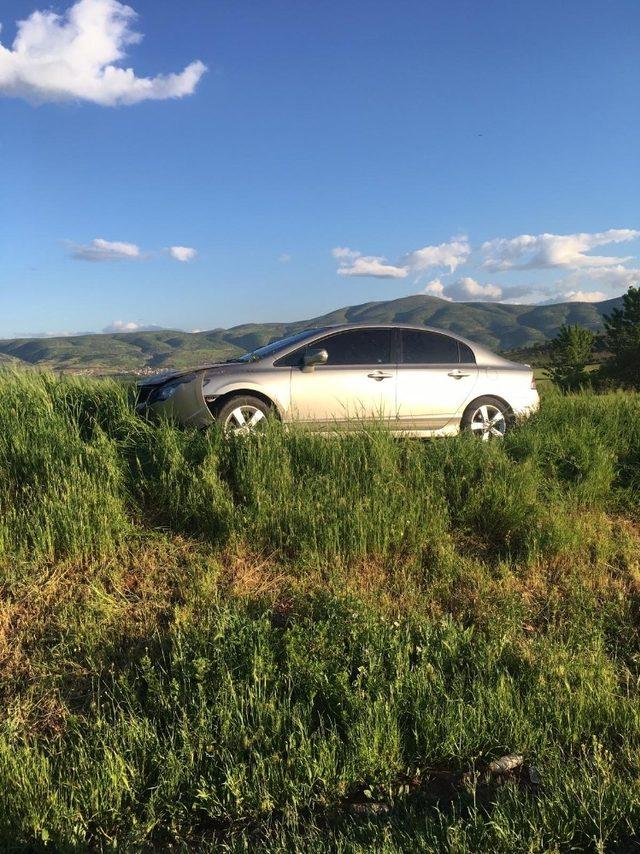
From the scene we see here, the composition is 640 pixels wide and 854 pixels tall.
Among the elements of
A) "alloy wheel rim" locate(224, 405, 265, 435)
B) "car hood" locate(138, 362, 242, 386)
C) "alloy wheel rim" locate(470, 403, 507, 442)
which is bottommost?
"alloy wheel rim" locate(470, 403, 507, 442)

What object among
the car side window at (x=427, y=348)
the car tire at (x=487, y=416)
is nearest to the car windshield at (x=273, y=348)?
the car side window at (x=427, y=348)

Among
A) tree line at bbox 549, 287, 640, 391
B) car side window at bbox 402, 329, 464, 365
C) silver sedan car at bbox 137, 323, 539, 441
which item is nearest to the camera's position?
silver sedan car at bbox 137, 323, 539, 441

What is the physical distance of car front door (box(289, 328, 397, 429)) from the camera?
686 cm

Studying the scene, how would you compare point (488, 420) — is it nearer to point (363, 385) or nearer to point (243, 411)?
point (363, 385)

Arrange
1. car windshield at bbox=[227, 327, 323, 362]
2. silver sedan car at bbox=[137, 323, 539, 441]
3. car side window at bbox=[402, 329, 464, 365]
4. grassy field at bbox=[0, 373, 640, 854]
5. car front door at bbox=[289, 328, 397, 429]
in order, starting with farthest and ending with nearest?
car side window at bbox=[402, 329, 464, 365] < car windshield at bbox=[227, 327, 323, 362] < car front door at bbox=[289, 328, 397, 429] < silver sedan car at bbox=[137, 323, 539, 441] < grassy field at bbox=[0, 373, 640, 854]

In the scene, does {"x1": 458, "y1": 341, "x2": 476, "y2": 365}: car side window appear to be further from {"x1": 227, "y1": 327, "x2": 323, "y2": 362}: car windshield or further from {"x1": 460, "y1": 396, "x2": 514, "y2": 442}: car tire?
{"x1": 227, "y1": 327, "x2": 323, "y2": 362}: car windshield

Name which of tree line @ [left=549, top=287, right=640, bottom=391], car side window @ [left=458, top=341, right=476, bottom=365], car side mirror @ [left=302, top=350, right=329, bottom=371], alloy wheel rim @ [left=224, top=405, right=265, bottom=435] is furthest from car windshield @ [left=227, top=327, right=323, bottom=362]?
tree line @ [left=549, top=287, right=640, bottom=391]

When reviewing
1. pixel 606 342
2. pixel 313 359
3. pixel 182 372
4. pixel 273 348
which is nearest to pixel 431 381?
pixel 313 359

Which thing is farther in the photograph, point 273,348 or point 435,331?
point 435,331

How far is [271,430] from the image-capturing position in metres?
5.51

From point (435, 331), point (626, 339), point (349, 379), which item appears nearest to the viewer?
point (349, 379)

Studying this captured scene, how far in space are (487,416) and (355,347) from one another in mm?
1968

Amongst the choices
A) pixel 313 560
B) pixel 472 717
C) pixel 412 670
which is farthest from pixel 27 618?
pixel 472 717

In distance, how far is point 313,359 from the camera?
684 cm
